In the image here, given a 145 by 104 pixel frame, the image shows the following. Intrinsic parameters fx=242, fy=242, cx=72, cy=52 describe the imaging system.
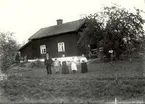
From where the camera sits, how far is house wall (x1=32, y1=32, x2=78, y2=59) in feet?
102

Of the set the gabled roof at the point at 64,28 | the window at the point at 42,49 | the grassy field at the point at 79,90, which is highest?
the gabled roof at the point at 64,28

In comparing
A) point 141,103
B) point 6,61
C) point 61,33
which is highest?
point 61,33

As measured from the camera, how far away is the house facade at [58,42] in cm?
3112

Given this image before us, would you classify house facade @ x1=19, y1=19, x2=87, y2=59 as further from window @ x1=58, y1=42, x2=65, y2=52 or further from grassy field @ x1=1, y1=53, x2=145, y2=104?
grassy field @ x1=1, y1=53, x2=145, y2=104

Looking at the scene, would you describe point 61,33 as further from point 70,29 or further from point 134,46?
point 134,46

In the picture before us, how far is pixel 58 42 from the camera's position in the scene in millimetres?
32938

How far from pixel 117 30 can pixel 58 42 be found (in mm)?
10480

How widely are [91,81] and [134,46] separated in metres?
12.7

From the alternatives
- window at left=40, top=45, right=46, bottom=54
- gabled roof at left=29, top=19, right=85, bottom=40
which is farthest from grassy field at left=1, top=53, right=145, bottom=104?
window at left=40, top=45, right=46, bottom=54

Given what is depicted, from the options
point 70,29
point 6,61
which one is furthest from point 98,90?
point 70,29

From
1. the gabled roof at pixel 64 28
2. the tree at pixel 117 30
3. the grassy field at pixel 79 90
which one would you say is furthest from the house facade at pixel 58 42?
the grassy field at pixel 79 90

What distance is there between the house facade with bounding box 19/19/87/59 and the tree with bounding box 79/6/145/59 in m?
5.34

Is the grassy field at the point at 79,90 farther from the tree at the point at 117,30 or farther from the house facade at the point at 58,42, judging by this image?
the house facade at the point at 58,42

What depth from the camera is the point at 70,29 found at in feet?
104
